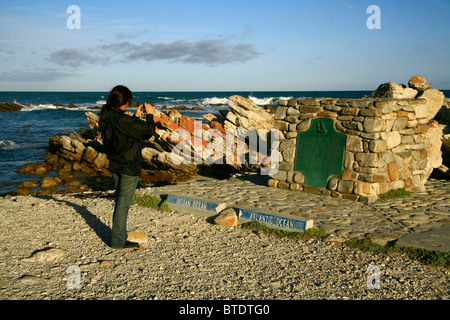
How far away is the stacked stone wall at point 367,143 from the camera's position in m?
7.86

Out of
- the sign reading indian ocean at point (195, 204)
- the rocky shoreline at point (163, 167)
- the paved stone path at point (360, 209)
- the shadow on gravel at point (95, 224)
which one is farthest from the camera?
the rocky shoreline at point (163, 167)

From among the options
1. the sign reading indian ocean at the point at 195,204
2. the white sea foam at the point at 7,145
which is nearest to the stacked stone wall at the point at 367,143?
the sign reading indian ocean at the point at 195,204

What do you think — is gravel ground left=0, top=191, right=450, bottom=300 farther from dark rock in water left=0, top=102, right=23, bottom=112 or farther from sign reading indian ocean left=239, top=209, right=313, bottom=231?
dark rock in water left=0, top=102, right=23, bottom=112

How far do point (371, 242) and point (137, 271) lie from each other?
3353mm

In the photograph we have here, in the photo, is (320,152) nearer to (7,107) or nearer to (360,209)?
(360,209)

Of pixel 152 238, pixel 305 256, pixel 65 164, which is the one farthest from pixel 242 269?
pixel 65 164

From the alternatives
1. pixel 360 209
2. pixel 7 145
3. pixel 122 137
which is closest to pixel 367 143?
pixel 360 209

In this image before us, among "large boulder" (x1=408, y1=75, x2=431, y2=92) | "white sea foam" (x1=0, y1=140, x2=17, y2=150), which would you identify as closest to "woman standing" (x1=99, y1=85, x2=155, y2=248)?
"large boulder" (x1=408, y1=75, x2=431, y2=92)

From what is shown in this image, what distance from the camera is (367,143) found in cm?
790

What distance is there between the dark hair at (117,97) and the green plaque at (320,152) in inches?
189

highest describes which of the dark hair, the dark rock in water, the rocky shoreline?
the dark rock in water

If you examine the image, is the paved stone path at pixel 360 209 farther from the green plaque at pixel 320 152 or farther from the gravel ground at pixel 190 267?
the gravel ground at pixel 190 267

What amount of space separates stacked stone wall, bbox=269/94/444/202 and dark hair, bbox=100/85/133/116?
4.80 m

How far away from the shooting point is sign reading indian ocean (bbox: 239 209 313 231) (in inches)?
243
